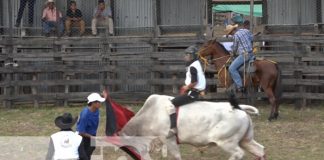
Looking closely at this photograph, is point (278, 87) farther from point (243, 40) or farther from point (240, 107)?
point (240, 107)

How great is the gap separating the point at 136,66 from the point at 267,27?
3.89 m

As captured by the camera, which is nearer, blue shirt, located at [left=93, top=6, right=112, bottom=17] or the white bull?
the white bull

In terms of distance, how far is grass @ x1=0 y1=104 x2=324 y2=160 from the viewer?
13094 mm

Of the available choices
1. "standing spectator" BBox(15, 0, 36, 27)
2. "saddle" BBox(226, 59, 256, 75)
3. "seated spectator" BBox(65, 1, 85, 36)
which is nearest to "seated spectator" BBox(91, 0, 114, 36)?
"seated spectator" BBox(65, 1, 85, 36)

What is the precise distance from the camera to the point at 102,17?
794 inches

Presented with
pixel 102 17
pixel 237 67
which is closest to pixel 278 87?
pixel 237 67

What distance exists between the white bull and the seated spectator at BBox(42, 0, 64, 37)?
9.16 metres

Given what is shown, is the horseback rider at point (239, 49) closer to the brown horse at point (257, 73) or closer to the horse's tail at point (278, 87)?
the brown horse at point (257, 73)

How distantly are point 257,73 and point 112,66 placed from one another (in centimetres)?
431

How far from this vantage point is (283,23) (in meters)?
19.9

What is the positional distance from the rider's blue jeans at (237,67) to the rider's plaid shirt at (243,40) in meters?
0.15

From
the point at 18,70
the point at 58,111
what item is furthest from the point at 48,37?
the point at 58,111

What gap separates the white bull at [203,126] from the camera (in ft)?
36.3

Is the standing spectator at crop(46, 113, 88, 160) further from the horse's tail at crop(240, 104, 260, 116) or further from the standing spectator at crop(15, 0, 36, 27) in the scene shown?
the standing spectator at crop(15, 0, 36, 27)
